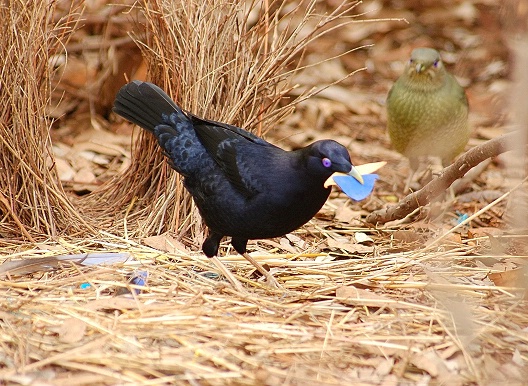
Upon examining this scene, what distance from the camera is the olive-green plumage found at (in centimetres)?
565

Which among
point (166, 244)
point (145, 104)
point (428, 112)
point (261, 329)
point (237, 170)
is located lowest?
point (166, 244)

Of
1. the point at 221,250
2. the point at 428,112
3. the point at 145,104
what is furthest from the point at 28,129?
the point at 428,112

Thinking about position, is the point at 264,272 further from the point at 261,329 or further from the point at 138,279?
the point at 261,329

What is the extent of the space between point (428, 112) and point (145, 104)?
2.47 metres

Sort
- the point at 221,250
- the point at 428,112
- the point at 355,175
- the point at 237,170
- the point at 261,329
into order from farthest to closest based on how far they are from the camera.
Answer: the point at 428,112, the point at 221,250, the point at 237,170, the point at 355,175, the point at 261,329

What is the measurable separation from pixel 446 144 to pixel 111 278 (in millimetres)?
3064

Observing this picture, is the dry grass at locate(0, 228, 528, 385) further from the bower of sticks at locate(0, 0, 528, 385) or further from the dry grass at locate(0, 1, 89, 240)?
the dry grass at locate(0, 1, 89, 240)

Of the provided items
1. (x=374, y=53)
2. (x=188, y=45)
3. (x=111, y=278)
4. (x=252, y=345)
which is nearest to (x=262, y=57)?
(x=188, y=45)

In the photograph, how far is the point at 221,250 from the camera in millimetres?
4301

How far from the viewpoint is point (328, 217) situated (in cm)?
501

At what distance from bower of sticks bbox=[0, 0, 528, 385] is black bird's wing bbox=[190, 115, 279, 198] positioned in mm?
398

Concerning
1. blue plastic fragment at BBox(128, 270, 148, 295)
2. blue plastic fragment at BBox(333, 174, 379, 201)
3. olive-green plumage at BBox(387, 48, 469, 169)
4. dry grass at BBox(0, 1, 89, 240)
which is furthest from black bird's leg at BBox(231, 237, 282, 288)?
olive-green plumage at BBox(387, 48, 469, 169)

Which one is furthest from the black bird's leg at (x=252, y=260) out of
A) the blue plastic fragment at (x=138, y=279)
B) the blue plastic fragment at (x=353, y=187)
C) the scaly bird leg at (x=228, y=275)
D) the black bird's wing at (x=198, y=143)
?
the blue plastic fragment at (x=353, y=187)

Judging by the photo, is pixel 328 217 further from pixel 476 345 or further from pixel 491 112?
pixel 491 112
